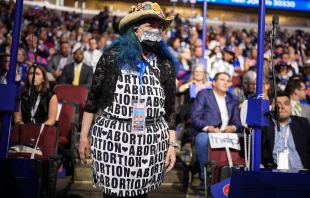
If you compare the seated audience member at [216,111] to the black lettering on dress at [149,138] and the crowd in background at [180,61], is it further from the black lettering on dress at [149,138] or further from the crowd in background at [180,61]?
the black lettering on dress at [149,138]

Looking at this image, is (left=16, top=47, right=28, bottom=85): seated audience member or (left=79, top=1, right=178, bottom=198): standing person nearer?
(left=79, top=1, right=178, bottom=198): standing person

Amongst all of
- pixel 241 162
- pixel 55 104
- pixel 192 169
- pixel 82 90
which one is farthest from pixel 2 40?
pixel 241 162

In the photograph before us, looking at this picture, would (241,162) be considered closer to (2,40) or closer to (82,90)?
(82,90)

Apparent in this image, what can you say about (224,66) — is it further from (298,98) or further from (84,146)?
(84,146)

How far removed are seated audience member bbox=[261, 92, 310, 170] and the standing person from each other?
6.52ft

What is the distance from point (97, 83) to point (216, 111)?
117 inches

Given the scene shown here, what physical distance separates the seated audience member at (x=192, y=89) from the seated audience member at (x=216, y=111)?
95 cm

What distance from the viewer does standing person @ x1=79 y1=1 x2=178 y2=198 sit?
2.29m

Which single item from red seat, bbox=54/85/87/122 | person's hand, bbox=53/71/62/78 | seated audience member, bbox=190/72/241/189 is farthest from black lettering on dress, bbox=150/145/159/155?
person's hand, bbox=53/71/62/78

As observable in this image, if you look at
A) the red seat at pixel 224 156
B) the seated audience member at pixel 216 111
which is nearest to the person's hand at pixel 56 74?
the seated audience member at pixel 216 111

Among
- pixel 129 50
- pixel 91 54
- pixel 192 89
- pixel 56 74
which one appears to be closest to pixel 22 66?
pixel 56 74

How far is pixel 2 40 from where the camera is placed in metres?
8.16

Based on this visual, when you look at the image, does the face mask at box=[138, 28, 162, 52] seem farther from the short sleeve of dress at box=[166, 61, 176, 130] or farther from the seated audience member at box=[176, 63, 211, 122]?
the seated audience member at box=[176, 63, 211, 122]

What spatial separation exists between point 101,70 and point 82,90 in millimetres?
4077
